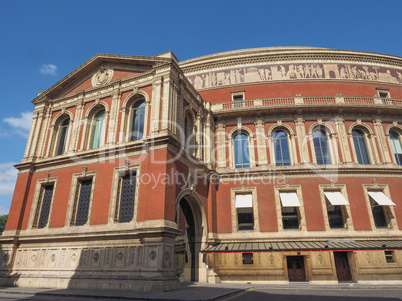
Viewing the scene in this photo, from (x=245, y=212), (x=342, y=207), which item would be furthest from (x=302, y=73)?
(x=245, y=212)

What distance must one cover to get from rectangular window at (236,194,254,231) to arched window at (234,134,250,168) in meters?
2.80

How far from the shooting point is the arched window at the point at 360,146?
22.5m

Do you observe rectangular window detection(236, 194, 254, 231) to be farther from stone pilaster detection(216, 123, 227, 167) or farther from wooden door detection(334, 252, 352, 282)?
wooden door detection(334, 252, 352, 282)

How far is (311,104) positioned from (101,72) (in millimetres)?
17409

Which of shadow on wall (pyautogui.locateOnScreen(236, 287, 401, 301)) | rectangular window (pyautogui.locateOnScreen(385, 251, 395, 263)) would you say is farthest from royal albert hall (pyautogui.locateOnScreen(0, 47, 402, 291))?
shadow on wall (pyautogui.locateOnScreen(236, 287, 401, 301))

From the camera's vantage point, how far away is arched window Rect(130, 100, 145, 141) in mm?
18578

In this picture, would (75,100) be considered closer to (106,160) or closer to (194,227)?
(106,160)

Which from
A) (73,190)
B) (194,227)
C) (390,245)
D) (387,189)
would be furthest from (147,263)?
(387,189)

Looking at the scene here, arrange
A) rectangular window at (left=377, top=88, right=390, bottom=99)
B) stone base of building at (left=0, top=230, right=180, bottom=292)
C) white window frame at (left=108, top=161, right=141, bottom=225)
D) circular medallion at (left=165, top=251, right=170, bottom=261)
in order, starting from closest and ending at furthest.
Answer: stone base of building at (left=0, top=230, right=180, bottom=292)
circular medallion at (left=165, top=251, right=170, bottom=261)
white window frame at (left=108, top=161, right=141, bottom=225)
rectangular window at (left=377, top=88, right=390, bottom=99)

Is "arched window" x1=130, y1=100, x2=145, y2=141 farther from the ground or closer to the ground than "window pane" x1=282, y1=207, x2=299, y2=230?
farther from the ground

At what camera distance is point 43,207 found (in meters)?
19.9

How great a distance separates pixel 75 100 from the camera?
867 inches

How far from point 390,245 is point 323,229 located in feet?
13.6

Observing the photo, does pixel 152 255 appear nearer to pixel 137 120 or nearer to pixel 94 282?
pixel 94 282
